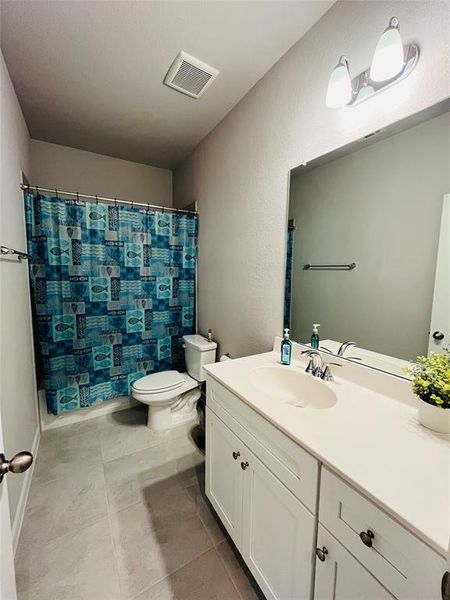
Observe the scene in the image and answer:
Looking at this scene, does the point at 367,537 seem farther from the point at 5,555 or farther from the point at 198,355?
the point at 198,355

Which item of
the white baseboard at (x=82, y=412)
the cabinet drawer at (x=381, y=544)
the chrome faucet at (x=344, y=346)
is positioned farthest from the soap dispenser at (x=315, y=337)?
the white baseboard at (x=82, y=412)

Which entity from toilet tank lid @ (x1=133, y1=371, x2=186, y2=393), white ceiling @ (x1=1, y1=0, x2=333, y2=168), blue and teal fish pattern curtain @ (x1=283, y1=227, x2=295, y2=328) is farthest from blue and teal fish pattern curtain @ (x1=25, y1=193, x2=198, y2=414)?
blue and teal fish pattern curtain @ (x1=283, y1=227, x2=295, y2=328)

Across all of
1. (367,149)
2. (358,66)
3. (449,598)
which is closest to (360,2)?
(358,66)

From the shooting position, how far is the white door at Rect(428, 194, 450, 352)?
862 mm

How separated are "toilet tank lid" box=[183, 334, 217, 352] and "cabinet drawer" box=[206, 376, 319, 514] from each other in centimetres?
90

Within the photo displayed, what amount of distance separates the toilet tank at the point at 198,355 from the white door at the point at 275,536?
45.2 inches

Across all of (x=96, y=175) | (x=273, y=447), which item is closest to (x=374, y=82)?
(x=273, y=447)

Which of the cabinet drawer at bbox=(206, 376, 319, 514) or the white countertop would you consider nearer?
the white countertop

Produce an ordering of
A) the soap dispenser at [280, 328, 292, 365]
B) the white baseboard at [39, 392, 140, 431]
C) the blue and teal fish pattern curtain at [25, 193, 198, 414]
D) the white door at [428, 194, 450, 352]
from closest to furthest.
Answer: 1. the white door at [428, 194, 450, 352]
2. the soap dispenser at [280, 328, 292, 365]
3. the blue and teal fish pattern curtain at [25, 193, 198, 414]
4. the white baseboard at [39, 392, 140, 431]

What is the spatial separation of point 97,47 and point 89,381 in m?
2.24

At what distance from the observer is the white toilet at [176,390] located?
1.95 meters

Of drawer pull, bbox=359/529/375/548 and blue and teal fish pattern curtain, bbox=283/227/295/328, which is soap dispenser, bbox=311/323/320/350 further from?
drawer pull, bbox=359/529/375/548

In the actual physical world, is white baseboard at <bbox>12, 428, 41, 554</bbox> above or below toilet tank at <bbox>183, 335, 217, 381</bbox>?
below

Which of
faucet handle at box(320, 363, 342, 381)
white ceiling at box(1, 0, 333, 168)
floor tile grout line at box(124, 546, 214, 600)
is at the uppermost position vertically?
white ceiling at box(1, 0, 333, 168)
